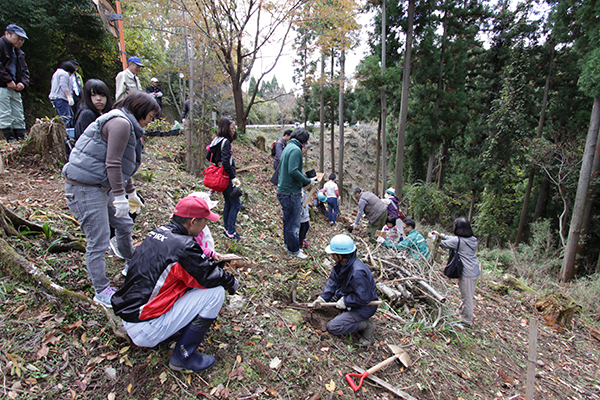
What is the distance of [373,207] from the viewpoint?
7.29 meters

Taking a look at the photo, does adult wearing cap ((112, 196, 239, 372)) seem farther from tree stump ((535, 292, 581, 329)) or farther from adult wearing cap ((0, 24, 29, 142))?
tree stump ((535, 292, 581, 329))

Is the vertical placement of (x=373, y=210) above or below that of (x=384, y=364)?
above

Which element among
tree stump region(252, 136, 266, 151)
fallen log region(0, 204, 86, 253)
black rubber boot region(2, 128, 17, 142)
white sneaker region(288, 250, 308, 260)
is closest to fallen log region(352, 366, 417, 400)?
white sneaker region(288, 250, 308, 260)

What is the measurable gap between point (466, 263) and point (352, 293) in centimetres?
242

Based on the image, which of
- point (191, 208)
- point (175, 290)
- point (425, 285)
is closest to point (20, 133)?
point (191, 208)

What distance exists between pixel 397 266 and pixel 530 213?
18.4m

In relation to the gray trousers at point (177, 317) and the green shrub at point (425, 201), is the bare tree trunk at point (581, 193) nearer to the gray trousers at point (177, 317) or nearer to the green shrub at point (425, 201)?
the green shrub at point (425, 201)

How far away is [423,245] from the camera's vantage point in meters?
5.73

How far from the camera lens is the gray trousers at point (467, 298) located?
4.54m

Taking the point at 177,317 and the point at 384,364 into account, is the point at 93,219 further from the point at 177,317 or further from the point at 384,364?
the point at 384,364

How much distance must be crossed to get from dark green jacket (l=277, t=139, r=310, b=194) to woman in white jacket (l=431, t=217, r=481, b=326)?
103 inches

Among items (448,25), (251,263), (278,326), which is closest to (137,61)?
(251,263)

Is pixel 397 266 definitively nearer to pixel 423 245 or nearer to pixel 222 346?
pixel 423 245

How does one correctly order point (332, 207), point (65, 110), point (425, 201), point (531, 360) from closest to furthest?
point (531, 360) < point (65, 110) < point (332, 207) < point (425, 201)
